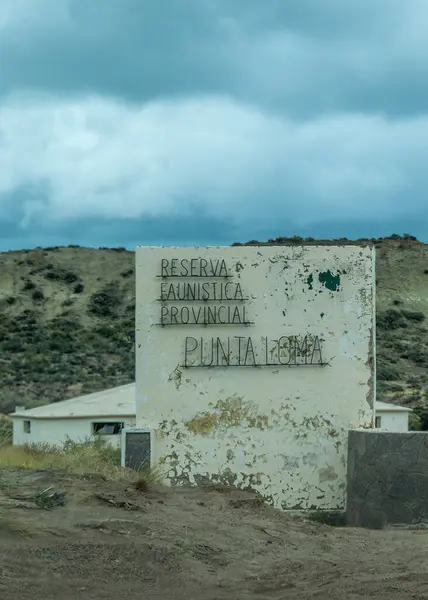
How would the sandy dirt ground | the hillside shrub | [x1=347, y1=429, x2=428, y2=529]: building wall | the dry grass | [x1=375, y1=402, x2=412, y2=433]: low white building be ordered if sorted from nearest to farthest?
1. the sandy dirt ground
2. the dry grass
3. [x1=347, y1=429, x2=428, y2=529]: building wall
4. [x1=375, y1=402, x2=412, y2=433]: low white building
5. the hillside shrub

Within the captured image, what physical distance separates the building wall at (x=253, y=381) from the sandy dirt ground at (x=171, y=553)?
335 cm

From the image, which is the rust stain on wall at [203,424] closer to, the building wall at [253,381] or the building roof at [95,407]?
the building wall at [253,381]

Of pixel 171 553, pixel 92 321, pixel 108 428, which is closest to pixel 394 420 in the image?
pixel 108 428

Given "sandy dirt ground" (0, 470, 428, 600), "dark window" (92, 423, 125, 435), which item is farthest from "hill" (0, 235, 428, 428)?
"sandy dirt ground" (0, 470, 428, 600)

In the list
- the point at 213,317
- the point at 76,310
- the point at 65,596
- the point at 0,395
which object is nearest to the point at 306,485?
the point at 213,317

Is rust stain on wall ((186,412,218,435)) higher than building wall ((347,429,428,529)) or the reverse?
higher

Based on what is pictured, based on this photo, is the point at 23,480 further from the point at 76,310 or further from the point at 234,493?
the point at 76,310

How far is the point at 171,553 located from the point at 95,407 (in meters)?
25.6

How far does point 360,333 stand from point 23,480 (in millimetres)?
6682

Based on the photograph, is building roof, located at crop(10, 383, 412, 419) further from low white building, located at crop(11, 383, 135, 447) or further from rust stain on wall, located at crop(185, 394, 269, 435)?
rust stain on wall, located at crop(185, 394, 269, 435)

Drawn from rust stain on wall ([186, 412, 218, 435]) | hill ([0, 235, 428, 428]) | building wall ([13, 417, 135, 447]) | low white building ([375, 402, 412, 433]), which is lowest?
building wall ([13, 417, 135, 447])

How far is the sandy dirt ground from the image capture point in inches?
332

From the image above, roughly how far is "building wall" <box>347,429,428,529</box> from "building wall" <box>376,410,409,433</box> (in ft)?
66.3

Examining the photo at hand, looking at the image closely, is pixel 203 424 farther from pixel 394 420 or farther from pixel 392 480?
pixel 394 420
